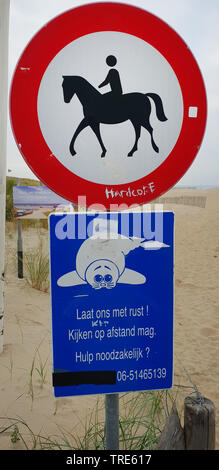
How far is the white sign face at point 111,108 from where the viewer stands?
117 centimetres

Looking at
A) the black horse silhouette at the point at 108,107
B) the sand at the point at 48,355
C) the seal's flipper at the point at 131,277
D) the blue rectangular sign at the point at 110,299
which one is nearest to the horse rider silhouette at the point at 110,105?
the black horse silhouette at the point at 108,107

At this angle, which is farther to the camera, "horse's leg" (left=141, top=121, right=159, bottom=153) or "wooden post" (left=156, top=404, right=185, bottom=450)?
"wooden post" (left=156, top=404, right=185, bottom=450)

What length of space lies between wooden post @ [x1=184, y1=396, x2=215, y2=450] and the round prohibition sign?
802mm

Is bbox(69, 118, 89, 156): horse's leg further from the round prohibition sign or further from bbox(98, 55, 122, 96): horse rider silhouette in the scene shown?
bbox(98, 55, 122, 96): horse rider silhouette

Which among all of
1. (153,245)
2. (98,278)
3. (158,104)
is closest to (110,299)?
(98,278)

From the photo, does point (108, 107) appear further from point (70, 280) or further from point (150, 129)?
point (70, 280)

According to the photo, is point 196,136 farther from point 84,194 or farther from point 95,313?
point 95,313

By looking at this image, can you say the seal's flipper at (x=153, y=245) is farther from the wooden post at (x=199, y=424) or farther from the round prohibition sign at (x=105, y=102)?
the wooden post at (x=199, y=424)

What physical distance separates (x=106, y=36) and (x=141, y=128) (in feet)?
1.01

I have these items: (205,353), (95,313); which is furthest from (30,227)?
(95,313)

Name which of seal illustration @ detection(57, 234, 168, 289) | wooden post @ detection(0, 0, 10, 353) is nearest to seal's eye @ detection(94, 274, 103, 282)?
seal illustration @ detection(57, 234, 168, 289)

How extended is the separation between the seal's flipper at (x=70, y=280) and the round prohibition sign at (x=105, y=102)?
245mm

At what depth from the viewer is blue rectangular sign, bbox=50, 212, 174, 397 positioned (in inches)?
48.4
